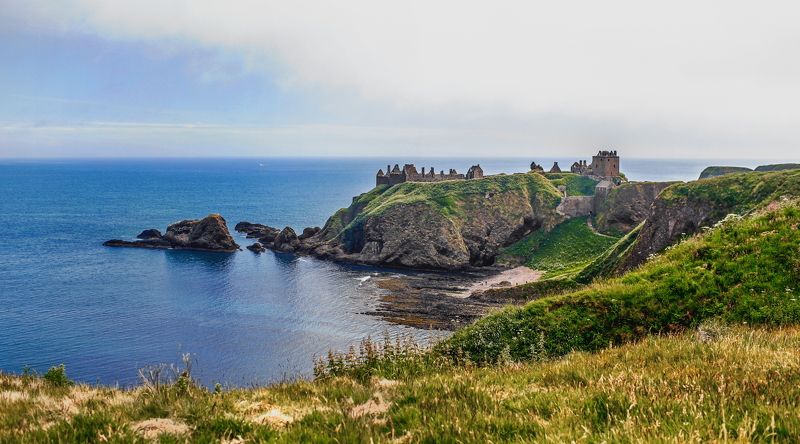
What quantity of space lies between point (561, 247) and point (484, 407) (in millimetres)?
104784

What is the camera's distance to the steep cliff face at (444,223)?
106 metres

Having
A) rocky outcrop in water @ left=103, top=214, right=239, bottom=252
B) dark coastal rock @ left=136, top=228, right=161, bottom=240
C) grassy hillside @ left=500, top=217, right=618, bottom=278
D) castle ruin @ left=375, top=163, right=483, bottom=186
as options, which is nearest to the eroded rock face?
grassy hillside @ left=500, top=217, right=618, bottom=278

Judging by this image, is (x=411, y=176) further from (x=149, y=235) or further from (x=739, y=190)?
(x=739, y=190)

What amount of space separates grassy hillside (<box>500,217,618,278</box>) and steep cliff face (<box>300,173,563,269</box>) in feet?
9.63

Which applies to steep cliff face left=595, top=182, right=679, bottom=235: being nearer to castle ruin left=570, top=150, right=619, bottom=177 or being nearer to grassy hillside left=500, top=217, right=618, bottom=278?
grassy hillside left=500, top=217, right=618, bottom=278

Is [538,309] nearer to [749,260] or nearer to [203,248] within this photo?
[749,260]

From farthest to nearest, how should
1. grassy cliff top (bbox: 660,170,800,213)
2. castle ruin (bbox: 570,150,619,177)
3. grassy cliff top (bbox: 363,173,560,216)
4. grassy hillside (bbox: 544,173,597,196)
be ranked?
castle ruin (bbox: 570,150,619,177) < grassy hillside (bbox: 544,173,597,196) < grassy cliff top (bbox: 363,173,560,216) < grassy cliff top (bbox: 660,170,800,213)

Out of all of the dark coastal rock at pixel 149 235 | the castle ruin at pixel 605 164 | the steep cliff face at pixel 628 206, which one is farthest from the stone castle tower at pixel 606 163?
the dark coastal rock at pixel 149 235

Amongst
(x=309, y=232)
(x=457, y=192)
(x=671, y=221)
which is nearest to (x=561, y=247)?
(x=457, y=192)

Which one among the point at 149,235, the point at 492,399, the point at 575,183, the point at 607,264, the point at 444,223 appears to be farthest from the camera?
the point at 575,183

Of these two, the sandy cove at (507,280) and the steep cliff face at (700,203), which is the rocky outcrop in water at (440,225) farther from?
the steep cliff face at (700,203)

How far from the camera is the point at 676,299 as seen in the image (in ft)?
59.5

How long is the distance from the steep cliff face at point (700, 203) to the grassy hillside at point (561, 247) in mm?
21997

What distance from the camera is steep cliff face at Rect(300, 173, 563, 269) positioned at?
10550 cm
